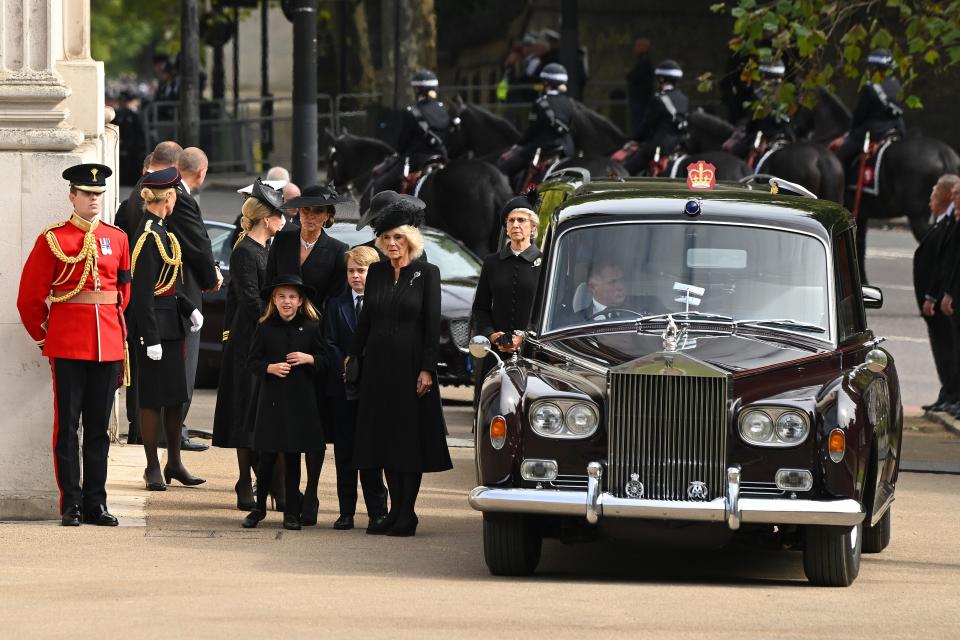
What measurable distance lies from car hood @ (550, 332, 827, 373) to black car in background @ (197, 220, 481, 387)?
22.4 ft

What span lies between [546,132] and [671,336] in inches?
605

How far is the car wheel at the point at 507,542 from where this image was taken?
33.6 feet

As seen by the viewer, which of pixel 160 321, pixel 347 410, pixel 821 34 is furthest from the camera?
pixel 821 34

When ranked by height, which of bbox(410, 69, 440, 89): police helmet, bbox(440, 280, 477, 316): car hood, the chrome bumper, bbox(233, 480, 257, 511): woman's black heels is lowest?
bbox(233, 480, 257, 511): woman's black heels

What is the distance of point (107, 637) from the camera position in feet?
27.7

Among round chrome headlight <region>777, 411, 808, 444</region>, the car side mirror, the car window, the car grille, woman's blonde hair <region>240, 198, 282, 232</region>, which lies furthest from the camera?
the car window

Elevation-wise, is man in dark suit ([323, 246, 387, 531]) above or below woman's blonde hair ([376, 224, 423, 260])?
below

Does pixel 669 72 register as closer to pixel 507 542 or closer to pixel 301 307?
pixel 301 307

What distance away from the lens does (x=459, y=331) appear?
18219 millimetres

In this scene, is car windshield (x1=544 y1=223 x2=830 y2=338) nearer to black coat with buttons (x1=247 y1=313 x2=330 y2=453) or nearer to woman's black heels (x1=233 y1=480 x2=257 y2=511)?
black coat with buttons (x1=247 y1=313 x2=330 y2=453)

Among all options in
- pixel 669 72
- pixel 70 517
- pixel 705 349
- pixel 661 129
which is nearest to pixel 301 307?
pixel 70 517

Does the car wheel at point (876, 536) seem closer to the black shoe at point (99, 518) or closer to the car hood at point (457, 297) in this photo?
the black shoe at point (99, 518)

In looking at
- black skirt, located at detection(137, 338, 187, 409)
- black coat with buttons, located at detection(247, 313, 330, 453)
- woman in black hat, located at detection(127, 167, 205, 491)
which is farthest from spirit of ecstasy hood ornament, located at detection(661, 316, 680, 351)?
black skirt, located at detection(137, 338, 187, 409)

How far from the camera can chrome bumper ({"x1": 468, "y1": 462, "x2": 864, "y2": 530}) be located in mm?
9703
